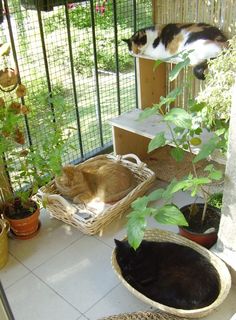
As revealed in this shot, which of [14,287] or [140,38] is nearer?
[14,287]

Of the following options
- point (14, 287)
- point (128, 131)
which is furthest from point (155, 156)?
point (14, 287)

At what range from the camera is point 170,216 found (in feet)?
3.92

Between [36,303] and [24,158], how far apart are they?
67cm

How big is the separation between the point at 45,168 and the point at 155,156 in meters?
0.97

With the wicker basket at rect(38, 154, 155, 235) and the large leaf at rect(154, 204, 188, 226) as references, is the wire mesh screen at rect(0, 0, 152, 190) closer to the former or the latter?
the wicker basket at rect(38, 154, 155, 235)

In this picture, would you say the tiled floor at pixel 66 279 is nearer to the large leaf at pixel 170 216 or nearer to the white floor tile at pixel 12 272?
the white floor tile at pixel 12 272

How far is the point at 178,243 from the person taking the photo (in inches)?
58.7

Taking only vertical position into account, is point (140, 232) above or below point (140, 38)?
below

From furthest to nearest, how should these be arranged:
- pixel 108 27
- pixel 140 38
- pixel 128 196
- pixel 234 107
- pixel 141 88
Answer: pixel 108 27, pixel 141 88, pixel 140 38, pixel 128 196, pixel 234 107

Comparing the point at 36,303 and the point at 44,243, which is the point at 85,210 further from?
the point at 36,303

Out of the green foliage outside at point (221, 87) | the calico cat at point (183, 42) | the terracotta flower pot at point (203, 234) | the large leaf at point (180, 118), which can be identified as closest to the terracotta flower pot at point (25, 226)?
the terracotta flower pot at point (203, 234)

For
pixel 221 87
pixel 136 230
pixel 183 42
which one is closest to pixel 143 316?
pixel 136 230

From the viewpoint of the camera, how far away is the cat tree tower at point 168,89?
137 cm

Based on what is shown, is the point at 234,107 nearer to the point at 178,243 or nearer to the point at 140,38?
the point at 178,243
